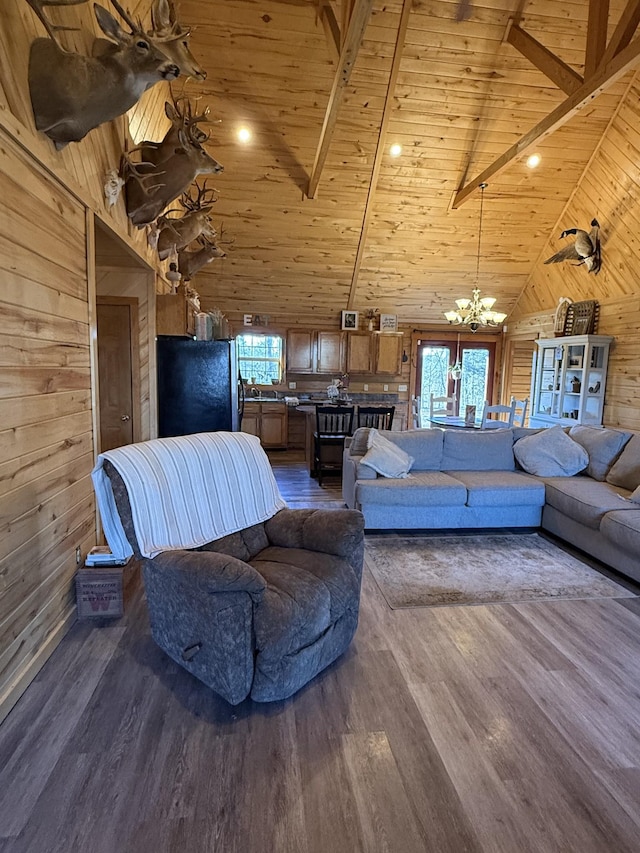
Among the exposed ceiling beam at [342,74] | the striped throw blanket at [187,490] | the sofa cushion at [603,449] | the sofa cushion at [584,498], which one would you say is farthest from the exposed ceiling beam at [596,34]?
the striped throw blanket at [187,490]

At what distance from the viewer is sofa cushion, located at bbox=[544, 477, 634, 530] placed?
3350 mm

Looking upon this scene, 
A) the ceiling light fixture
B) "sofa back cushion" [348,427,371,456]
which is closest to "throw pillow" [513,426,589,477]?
"sofa back cushion" [348,427,371,456]

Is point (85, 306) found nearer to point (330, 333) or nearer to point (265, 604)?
point (265, 604)

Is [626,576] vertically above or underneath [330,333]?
underneath

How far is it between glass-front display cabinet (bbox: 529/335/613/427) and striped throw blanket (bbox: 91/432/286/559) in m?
5.13

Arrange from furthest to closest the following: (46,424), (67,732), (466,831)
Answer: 1. (46,424)
2. (67,732)
3. (466,831)

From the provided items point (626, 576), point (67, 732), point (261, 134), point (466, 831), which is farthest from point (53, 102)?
point (626, 576)

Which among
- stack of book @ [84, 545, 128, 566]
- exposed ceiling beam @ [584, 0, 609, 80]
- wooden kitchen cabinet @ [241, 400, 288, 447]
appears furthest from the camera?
wooden kitchen cabinet @ [241, 400, 288, 447]

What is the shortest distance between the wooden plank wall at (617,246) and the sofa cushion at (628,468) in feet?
5.72

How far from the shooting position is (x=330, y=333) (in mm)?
7723

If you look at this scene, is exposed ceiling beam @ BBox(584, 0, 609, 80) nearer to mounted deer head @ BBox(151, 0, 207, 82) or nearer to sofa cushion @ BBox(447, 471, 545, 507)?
mounted deer head @ BBox(151, 0, 207, 82)

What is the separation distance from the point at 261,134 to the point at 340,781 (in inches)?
231

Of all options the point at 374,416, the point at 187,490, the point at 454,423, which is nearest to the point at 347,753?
the point at 187,490

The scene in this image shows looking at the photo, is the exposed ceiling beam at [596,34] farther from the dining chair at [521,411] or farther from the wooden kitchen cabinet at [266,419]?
the wooden kitchen cabinet at [266,419]
